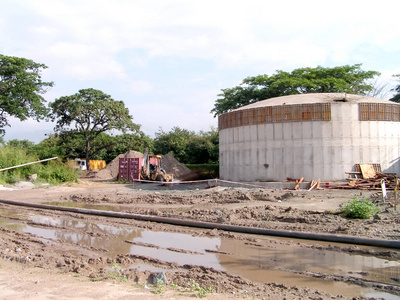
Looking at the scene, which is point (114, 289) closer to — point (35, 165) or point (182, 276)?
point (182, 276)

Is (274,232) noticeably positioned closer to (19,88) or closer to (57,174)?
(57,174)

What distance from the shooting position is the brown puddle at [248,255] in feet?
21.1

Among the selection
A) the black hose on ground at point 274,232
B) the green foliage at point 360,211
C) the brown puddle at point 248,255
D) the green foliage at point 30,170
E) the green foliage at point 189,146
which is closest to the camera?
the brown puddle at point 248,255

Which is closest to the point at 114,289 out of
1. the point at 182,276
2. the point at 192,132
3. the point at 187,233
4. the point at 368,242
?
the point at 182,276

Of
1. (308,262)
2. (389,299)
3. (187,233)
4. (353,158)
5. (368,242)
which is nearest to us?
(389,299)

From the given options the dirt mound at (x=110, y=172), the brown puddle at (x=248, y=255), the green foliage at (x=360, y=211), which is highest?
the dirt mound at (x=110, y=172)

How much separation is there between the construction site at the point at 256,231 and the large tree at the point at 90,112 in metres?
17.2

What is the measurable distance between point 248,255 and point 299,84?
92.7 ft

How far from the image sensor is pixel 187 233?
406 inches

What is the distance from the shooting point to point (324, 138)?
21328 millimetres

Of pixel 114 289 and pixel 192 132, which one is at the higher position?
pixel 192 132

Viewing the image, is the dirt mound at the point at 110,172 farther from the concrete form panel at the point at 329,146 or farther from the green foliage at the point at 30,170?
the concrete form panel at the point at 329,146

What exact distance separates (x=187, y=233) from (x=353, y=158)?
14.4 m

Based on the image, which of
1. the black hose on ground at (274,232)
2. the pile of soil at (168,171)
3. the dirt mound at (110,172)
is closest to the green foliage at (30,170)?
the dirt mound at (110,172)
